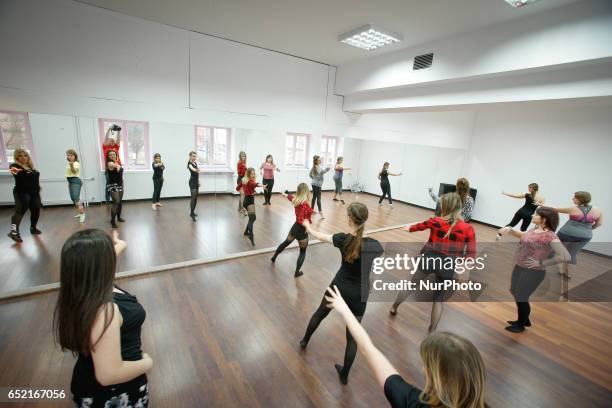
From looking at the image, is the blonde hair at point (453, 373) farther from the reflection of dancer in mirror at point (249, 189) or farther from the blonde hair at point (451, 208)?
the reflection of dancer in mirror at point (249, 189)

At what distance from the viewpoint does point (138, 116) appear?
13.7 ft

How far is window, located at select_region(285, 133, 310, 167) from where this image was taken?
5578mm

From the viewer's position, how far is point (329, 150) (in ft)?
21.4

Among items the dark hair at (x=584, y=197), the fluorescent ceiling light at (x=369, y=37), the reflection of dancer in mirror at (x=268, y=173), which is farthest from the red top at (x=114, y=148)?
the dark hair at (x=584, y=197)

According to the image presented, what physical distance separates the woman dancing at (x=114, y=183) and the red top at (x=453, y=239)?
429cm

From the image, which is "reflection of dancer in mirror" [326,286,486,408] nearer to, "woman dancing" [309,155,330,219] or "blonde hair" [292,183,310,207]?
"blonde hair" [292,183,310,207]

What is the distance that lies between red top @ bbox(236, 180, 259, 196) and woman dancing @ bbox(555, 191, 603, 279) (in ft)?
15.2

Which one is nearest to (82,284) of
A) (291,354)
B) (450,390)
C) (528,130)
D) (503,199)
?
(450,390)

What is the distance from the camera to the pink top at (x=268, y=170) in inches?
202

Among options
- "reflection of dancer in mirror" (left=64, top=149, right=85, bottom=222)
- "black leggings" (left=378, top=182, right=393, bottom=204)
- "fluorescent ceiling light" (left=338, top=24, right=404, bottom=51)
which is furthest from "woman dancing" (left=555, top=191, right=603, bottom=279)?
"reflection of dancer in mirror" (left=64, top=149, right=85, bottom=222)

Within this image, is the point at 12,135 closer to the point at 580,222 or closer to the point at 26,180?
the point at 26,180

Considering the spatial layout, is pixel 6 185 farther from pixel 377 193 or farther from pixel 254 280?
pixel 377 193

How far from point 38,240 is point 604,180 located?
8.43 meters

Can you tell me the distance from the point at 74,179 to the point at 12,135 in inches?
30.3
